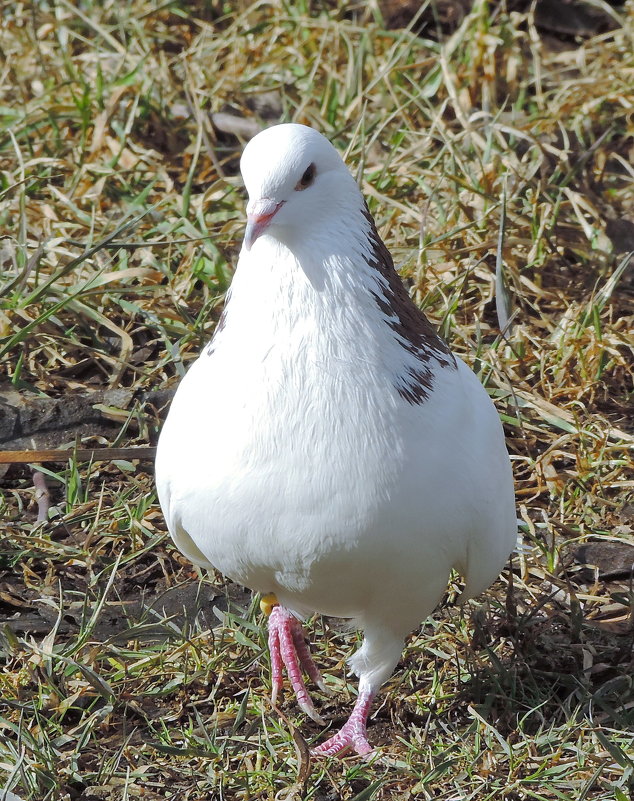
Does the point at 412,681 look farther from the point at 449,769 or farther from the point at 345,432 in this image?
the point at 345,432

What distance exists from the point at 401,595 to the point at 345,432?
0.47 meters

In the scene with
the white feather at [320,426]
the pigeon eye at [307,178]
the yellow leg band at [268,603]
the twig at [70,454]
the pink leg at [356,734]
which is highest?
the pigeon eye at [307,178]

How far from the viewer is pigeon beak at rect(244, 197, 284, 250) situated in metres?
2.44

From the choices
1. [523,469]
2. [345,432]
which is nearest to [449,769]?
[345,432]

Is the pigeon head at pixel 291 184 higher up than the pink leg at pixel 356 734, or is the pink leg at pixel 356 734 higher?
the pigeon head at pixel 291 184

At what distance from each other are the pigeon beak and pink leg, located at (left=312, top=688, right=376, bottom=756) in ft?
4.34

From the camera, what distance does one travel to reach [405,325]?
8.84ft

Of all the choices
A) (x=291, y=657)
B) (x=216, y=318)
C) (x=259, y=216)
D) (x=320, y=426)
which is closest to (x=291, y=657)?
(x=291, y=657)

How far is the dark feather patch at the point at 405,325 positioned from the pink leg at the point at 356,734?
92 cm

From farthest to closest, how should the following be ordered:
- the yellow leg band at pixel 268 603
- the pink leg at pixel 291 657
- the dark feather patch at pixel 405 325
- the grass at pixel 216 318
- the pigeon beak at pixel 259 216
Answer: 1. the yellow leg band at pixel 268 603
2. the pink leg at pixel 291 657
3. the grass at pixel 216 318
4. the dark feather patch at pixel 405 325
5. the pigeon beak at pixel 259 216

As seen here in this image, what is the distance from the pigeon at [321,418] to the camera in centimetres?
252

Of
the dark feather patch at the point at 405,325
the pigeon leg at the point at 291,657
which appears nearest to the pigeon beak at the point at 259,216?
the dark feather patch at the point at 405,325

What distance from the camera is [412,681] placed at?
3.32m

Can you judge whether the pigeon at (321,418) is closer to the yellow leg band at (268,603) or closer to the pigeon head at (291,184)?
the pigeon head at (291,184)
